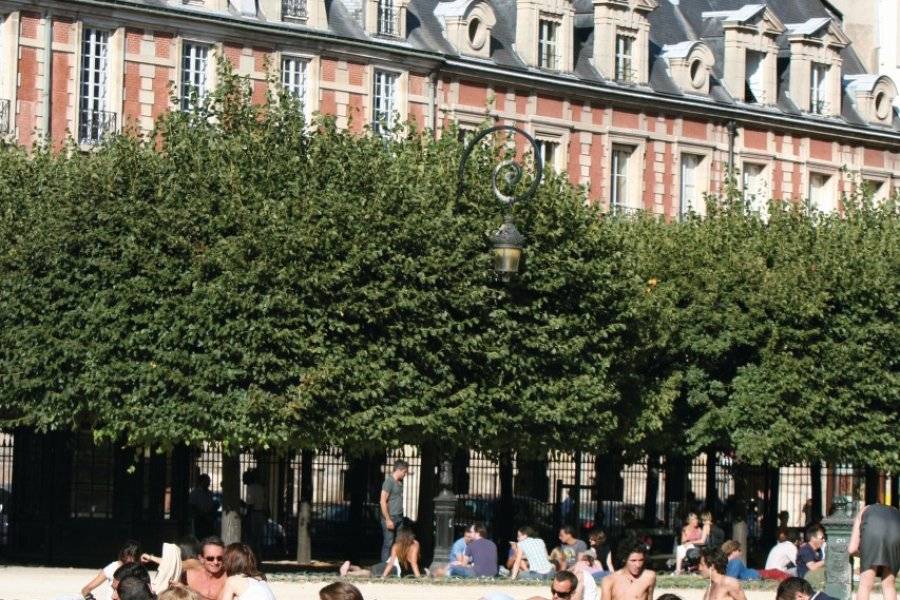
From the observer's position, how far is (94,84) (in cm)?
4969

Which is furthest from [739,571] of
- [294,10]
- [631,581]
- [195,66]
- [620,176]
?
[620,176]

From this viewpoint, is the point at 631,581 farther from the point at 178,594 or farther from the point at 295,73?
the point at 295,73

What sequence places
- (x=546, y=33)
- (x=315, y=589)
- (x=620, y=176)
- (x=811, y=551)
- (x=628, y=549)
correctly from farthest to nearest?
1. (x=620, y=176)
2. (x=546, y=33)
3. (x=811, y=551)
4. (x=315, y=589)
5. (x=628, y=549)

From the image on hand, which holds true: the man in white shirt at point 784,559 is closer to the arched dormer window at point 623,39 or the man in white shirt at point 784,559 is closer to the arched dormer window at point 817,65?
the arched dormer window at point 623,39

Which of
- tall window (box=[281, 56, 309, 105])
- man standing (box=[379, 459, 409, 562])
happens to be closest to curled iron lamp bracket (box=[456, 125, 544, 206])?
man standing (box=[379, 459, 409, 562])

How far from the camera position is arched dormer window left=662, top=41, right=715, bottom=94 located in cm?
6169

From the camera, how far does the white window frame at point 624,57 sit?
6031 cm

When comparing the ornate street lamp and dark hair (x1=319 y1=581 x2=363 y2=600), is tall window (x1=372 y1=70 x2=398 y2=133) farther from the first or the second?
dark hair (x1=319 y1=581 x2=363 y2=600)

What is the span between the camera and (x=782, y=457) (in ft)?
145

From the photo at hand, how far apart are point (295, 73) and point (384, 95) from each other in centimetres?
265

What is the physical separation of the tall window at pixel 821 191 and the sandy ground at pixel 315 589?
108 feet

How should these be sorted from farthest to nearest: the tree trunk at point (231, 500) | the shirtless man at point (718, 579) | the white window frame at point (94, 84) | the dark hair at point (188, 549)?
the white window frame at point (94, 84) → the tree trunk at point (231, 500) → the dark hair at point (188, 549) → the shirtless man at point (718, 579)

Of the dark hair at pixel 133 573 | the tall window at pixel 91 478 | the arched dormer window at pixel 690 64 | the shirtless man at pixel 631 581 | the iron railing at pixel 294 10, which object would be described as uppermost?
the arched dormer window at pixel 690 64

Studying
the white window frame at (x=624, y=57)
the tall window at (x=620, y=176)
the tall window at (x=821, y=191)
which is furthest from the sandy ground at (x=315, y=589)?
the tall window at (x=821, y=191)
